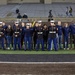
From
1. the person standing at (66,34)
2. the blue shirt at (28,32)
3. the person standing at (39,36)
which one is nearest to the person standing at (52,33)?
the person standing at (39,36)

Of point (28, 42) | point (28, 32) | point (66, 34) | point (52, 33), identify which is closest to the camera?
point (52, 33)

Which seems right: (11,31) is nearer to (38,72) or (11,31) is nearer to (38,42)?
(38,42)

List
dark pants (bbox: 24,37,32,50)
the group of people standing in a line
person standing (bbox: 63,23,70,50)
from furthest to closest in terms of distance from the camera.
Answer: person standing (bbox: 63,23,70,50), dark pants (bbox: 24,37,32,50), the group of people standing in a line

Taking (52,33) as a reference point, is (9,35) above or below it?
below

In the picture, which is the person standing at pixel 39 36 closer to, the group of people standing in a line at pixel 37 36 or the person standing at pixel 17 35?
the group of people standing in a line at pixel 37 36

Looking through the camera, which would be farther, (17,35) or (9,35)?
(9,35)

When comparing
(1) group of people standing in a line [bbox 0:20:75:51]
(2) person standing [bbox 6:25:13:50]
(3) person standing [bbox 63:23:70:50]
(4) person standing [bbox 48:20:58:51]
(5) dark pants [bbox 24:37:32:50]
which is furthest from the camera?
(2) person standing [bbox 6:25:13:50]

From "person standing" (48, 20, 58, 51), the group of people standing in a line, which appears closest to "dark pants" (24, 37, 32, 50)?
the group of people standing in a line

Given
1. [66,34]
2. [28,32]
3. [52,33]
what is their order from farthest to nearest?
[66,34]
[28,32]
[52,33]

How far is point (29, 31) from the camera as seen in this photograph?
61.1ft

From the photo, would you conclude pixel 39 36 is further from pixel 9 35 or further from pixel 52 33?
pixel 9 35

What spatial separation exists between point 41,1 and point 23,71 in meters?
57.3

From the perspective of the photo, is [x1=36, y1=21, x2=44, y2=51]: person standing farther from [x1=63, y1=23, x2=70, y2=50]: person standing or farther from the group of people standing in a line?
[x1=63, y1=23, x2=70, y2=50]: person standing

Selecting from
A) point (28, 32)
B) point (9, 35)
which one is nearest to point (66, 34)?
point (28, 32)
